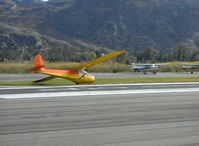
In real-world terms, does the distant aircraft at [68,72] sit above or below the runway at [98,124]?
above

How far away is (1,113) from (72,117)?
2.81 metres

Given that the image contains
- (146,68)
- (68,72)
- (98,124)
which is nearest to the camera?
(98,124)

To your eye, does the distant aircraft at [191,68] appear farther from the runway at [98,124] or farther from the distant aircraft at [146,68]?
the runway at [98,124]

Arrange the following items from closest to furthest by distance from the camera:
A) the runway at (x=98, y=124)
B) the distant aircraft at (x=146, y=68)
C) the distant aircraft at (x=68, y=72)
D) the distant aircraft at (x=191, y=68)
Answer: the runway at (x=98, y=124), the distant aircraft at (x=68, y=72), the distant aircraft at (x=146, y=68), the distant aircraft at (x=191, y=68)

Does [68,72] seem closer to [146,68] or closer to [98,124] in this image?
[98,124]

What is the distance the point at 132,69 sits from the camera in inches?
2181

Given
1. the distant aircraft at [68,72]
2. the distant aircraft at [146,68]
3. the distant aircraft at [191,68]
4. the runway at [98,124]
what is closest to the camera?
the runway at [98,124]

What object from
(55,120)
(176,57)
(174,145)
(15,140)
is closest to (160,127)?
(174,145)

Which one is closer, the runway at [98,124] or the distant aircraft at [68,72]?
the runway at [98,124]

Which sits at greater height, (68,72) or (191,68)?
(68,72)

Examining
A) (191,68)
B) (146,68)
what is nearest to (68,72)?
(146,68)

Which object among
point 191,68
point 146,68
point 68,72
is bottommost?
point 191,68

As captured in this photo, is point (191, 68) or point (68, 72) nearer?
point (68, 72)

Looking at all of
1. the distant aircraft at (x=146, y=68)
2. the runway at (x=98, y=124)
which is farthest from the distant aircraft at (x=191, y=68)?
the runway at (x=98, y=124)
